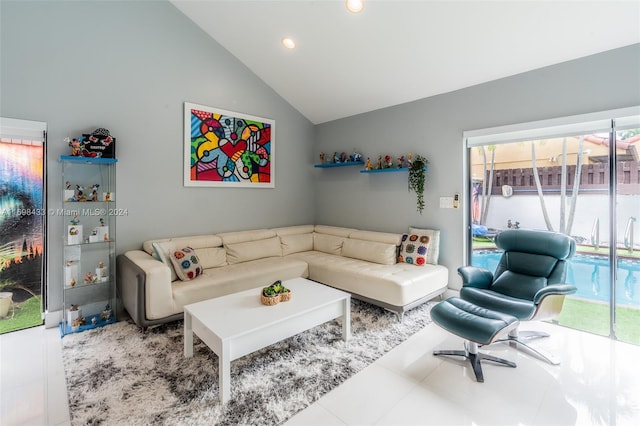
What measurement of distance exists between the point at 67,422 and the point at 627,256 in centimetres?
457

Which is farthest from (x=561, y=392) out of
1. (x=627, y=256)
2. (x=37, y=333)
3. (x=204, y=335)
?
(x=37, y=333)

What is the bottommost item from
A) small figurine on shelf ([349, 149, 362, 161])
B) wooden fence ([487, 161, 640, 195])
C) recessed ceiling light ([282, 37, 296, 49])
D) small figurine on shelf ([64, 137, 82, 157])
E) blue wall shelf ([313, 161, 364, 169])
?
wooden fence ([487, 161, 640, 195])

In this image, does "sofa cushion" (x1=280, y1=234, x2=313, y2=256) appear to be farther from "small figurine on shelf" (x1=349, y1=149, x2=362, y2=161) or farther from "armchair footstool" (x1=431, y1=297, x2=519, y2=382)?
"armchair footstool" (x1=431, y1=297, x2=519, y2=382)

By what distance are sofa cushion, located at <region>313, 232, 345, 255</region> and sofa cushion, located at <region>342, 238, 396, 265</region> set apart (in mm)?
128

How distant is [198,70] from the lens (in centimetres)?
395

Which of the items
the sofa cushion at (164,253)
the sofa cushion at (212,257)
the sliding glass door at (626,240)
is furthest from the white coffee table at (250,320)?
the sliding glass door at (626,240)

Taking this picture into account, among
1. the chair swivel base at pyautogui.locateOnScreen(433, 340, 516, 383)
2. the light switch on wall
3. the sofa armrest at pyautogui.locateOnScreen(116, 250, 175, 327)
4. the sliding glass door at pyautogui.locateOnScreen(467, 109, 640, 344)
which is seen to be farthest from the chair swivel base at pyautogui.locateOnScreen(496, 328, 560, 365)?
the sofa armrest at pyautogui.locateOnScreen(116, 250, 175, 327)

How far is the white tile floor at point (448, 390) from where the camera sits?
5.98 feet

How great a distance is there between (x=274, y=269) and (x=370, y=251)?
4.18 ft

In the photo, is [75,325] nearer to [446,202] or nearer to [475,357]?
[475,357]

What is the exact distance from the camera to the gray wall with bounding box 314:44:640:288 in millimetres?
2795

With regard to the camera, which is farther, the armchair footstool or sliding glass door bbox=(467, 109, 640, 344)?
sliding glass door bbox=(467, 109, 640, 344)

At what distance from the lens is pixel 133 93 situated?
11.4ft

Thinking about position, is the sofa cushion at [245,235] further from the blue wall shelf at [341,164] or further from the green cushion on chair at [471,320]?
the green cushion on chair at [471,320]
